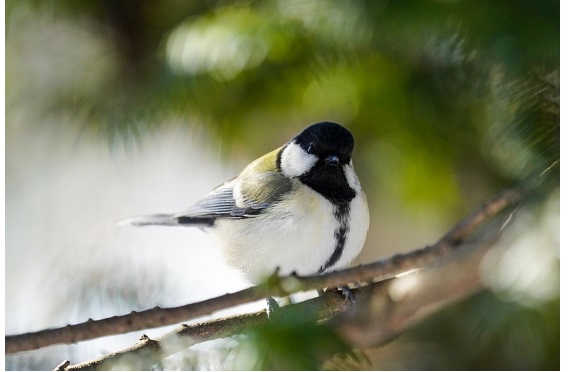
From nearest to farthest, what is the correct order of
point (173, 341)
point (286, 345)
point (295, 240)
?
point (286, 345) < point (173, 341) < point (295, 240)

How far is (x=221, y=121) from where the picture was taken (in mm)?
949

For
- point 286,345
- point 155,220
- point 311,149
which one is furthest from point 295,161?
point 286,345

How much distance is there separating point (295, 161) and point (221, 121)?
14cm

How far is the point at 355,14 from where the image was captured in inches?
34.4

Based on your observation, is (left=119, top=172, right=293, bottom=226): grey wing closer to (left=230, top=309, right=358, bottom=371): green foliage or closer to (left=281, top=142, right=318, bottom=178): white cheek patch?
(left=281, top=142, right=318, bottom=178): white cheek patch

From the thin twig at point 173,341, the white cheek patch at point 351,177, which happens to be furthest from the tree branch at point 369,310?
the white cheek patch at point 351,177

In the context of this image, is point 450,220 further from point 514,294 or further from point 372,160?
point 514,294

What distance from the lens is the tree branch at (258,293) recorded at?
0.63 m

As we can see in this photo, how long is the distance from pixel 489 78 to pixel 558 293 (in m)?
0.31

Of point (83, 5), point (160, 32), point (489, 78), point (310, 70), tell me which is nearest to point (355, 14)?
point (310, 70)

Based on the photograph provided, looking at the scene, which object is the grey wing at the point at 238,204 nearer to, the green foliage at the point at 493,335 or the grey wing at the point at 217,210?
the grey wing at the point at 217,210

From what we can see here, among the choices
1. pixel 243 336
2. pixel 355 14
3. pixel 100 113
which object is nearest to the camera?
pixel 243 336

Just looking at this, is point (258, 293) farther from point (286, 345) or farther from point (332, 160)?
point (332, 160)

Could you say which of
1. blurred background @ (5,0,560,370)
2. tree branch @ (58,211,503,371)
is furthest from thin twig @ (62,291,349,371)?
blurred background @ (5,0,560,370)
